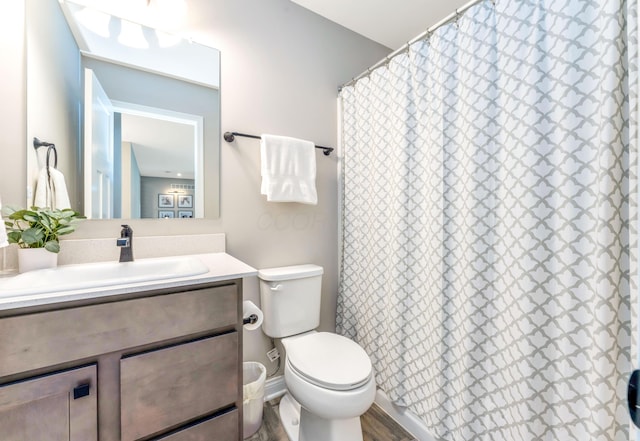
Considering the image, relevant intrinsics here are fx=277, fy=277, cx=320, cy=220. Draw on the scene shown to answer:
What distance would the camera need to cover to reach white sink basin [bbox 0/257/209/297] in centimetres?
80

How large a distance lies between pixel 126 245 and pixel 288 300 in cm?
81

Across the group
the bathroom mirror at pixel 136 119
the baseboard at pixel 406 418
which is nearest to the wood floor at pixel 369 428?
the baseboard at pixel 406 418

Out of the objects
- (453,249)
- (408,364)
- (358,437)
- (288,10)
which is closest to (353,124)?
(288,10)

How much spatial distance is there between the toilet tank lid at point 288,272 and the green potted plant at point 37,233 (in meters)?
0.84

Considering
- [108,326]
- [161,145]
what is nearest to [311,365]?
[108,326]

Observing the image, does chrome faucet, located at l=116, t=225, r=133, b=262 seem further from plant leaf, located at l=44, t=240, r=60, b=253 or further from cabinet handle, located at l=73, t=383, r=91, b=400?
cabinet handle, located at l=73, t=383, r=91, b=400

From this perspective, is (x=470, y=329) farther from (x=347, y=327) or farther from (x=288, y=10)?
(x=288, y=10)

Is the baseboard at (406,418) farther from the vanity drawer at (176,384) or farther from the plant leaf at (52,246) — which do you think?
the plant leaf at (52,246)

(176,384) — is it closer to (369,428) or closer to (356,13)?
(369,428)

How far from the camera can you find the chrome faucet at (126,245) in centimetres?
118

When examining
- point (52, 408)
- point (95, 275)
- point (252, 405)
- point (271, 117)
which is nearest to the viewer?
point (52, 408)

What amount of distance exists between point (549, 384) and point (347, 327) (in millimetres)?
1101

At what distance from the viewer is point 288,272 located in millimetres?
1547

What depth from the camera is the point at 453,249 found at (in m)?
1.24
